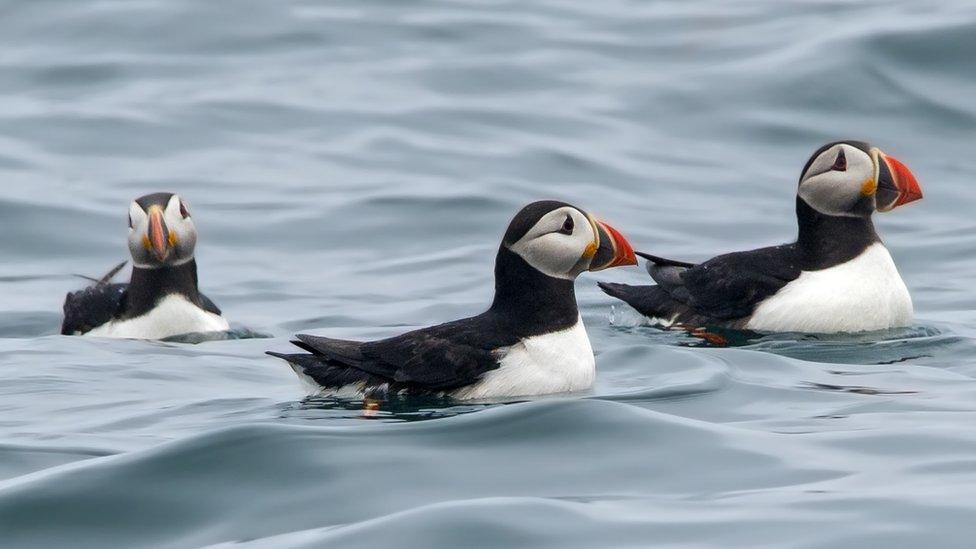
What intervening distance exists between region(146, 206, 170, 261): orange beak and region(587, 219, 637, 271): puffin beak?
3.83 metres

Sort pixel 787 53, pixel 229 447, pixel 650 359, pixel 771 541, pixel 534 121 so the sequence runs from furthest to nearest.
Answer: pixel 787 53 < pixel 534 121 < pixel 650 359 < pixel 229 447 < pixel 771 541

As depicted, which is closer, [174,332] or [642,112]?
[174,332]

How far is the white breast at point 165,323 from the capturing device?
11.2m

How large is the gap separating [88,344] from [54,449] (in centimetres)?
348

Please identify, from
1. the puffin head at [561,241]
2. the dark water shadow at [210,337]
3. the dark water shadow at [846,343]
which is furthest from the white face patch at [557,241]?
the dark water shadow at [210,337]

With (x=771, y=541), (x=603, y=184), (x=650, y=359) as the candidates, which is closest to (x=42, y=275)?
(x=603, y=184)

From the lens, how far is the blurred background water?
6246 mm

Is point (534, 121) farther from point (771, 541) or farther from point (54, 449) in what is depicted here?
point (771, 541)

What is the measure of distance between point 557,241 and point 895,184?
2899mm

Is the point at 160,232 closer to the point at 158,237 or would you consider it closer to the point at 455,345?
the point at 158,237

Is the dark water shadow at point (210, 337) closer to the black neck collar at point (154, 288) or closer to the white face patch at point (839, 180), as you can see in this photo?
the black neck collar at point (154, 288)

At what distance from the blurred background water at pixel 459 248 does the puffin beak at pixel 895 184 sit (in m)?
0.79

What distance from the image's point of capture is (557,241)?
836 centimetres

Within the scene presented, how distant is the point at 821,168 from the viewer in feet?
34.7
